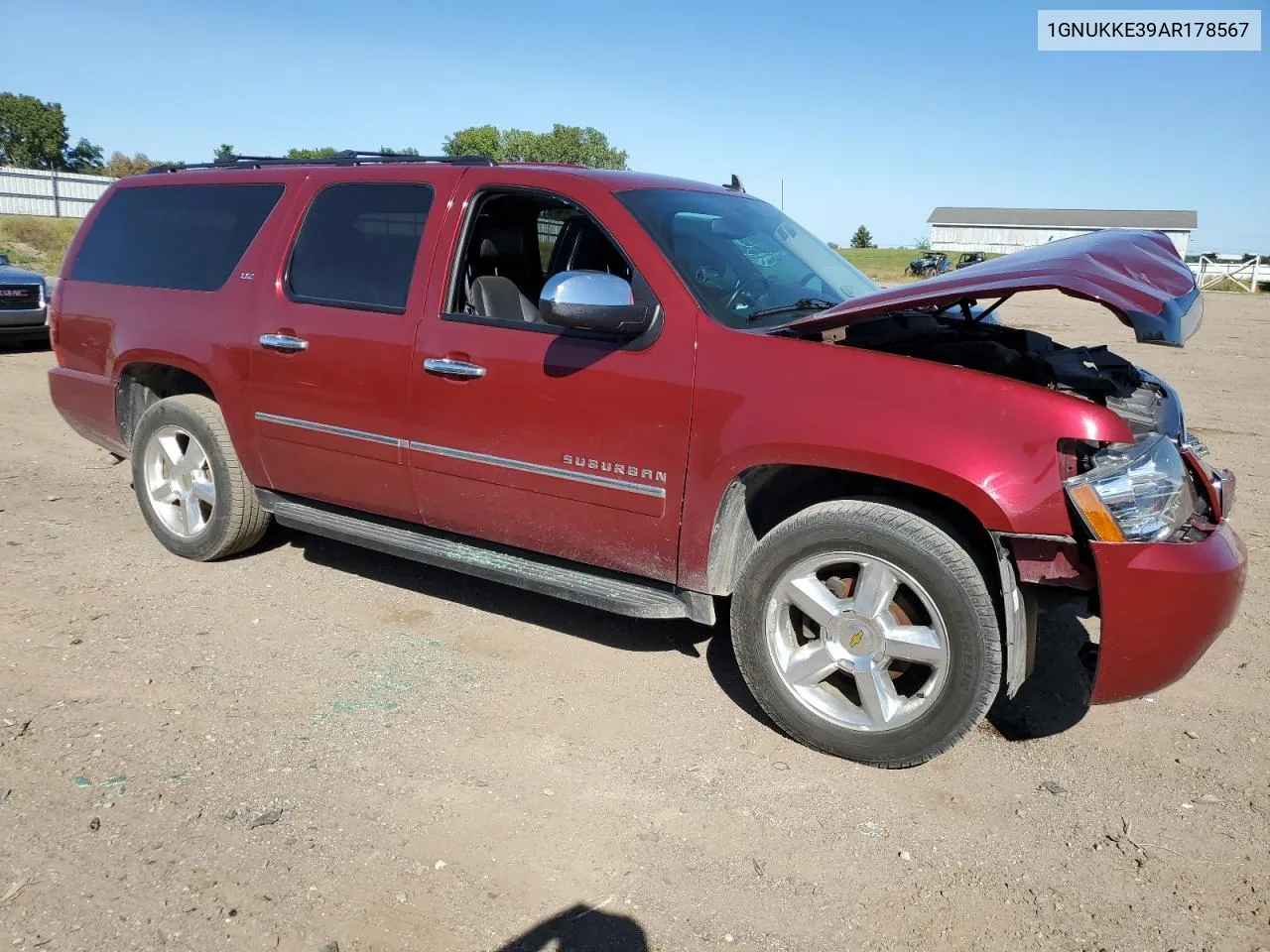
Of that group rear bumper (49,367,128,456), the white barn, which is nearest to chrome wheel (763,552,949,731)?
rear bumper (49,367,128,456)

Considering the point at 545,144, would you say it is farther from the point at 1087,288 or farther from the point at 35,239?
the point at 1087,288

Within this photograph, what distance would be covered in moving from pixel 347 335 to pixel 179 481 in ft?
5.29

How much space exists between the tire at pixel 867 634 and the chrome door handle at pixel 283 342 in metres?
2.28

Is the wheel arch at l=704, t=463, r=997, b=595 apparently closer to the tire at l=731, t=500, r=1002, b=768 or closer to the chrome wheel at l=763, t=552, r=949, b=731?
the tire at l=731, t=500, r=1002, b=768

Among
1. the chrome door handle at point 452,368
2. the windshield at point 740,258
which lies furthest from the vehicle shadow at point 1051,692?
the chrome door handle at point 452,368

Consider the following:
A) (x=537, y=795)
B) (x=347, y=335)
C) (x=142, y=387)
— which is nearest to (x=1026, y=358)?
(x=537, y=795)

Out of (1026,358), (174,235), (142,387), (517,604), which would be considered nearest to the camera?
(1026,358)

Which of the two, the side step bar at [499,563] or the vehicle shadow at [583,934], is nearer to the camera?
the vehicle shadow at [583,934]

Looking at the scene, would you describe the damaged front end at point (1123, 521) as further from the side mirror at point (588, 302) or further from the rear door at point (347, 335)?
the rear door at point (347, 335)

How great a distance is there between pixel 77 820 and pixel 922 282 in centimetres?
322

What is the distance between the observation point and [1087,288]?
2.89m

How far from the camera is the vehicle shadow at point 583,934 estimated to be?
2.47 m

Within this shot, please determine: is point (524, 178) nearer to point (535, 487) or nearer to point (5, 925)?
point (535, 487)

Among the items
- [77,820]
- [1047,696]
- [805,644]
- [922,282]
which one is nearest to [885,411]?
[922,282]
